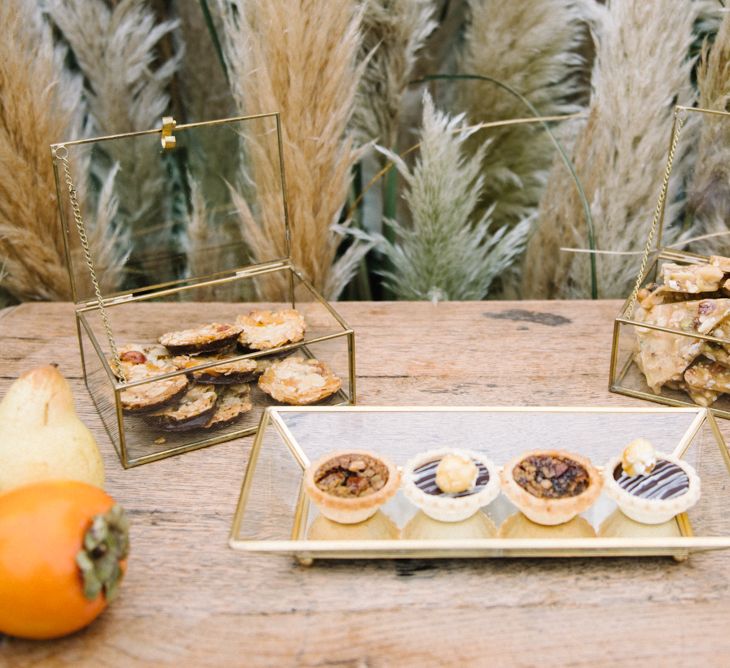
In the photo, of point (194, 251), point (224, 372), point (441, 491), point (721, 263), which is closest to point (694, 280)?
point (721, 263)

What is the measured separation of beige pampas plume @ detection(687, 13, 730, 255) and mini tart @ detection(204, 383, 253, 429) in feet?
2.27

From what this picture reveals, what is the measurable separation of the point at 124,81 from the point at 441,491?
0.94 metres

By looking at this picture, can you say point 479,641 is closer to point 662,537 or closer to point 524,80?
point 662,537

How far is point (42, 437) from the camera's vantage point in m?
0.78

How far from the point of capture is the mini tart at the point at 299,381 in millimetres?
976

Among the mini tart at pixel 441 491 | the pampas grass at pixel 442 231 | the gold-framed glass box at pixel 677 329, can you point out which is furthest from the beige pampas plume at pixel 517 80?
the mini tart at pixel 441 491

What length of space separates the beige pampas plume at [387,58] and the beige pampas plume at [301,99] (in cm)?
9

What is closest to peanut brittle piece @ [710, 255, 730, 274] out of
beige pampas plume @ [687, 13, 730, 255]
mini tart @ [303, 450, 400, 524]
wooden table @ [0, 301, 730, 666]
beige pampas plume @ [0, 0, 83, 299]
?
beige pampas plume @ [687, 13, 730, 255]

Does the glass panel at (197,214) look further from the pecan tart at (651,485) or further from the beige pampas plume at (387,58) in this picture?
the pecan tart at (651,485)

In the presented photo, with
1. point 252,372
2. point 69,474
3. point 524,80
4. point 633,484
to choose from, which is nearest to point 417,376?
point 252,372

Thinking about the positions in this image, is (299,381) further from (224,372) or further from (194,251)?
(194,251)

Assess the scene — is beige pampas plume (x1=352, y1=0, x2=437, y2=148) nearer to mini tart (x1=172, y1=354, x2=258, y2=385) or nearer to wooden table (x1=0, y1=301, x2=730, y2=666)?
mini tart (x1=172, y1=354, x2=258, y2=385)

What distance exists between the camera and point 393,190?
1.49m

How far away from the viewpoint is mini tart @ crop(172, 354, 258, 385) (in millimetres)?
938
